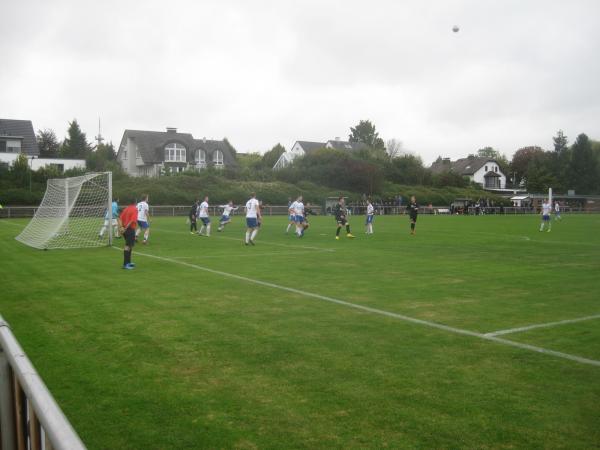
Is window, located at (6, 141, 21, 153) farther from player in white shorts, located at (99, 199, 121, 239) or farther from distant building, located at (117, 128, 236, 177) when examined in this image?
player in white shorts, located at (99, 199, 121, 239)

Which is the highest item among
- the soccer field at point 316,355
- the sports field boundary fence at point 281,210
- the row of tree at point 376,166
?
the row of tree at point 376,166

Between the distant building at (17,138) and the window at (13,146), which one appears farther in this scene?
the window at (13,146)

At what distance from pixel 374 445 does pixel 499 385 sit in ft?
6.42

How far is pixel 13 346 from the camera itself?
Result: 2547 mm

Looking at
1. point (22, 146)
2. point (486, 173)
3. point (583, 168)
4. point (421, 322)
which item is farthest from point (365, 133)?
point (421, 322)

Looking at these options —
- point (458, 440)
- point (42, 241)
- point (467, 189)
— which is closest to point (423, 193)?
point (467, 189)

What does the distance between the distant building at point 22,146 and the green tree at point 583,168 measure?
85.5m

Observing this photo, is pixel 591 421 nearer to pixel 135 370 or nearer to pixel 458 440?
pixel 458 440

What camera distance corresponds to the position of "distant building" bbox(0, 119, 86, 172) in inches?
2584

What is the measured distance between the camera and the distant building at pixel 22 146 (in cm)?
6562

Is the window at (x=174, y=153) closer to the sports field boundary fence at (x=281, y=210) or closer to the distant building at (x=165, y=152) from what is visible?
the distant building at (x=165, y=152)

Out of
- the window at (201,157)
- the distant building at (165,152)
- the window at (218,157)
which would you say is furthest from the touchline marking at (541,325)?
the window at (218,157)

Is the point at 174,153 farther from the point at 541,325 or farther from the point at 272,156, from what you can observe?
the point at 541,325

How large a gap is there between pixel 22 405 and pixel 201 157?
8440 centimetres
